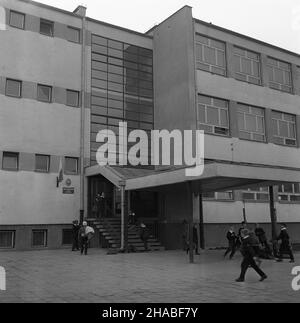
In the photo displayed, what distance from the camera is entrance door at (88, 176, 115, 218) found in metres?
24.6

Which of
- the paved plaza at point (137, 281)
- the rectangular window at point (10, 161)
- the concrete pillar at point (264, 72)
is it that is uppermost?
the concrete pillar at point (264, 72)

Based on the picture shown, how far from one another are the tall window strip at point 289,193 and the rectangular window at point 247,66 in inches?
283

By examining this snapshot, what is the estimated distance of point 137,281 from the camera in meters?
12.2

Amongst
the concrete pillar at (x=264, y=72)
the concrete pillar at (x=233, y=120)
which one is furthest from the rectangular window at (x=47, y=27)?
the concrete pillar at (x=264, y=72)

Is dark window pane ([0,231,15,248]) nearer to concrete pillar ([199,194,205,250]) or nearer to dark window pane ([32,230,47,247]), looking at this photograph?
dark window pane ([32,230,47,247])

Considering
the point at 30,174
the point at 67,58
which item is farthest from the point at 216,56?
the point at 30,174

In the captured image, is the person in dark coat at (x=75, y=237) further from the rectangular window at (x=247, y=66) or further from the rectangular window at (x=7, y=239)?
the rectangular window at (x=247, y=66)

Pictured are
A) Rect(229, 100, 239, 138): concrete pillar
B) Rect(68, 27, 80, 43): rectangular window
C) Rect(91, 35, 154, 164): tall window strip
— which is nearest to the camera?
Rect(68, 27, 80, 43): rectangular window

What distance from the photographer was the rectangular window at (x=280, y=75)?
1203 inches

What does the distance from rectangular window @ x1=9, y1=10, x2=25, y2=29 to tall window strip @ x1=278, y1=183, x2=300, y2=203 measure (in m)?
18.9

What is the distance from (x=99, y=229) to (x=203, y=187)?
6008mm

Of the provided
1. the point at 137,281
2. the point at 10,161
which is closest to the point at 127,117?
the point at 10,161

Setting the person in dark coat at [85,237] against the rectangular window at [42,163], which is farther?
the rectangular window at [42,163]

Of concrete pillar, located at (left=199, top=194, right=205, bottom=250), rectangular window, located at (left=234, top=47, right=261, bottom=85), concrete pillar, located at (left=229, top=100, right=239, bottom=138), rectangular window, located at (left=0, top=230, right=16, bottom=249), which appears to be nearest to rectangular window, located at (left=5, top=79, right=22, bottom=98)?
rectangular window, located at (left=0, top=230, right=16, bottom=249)
